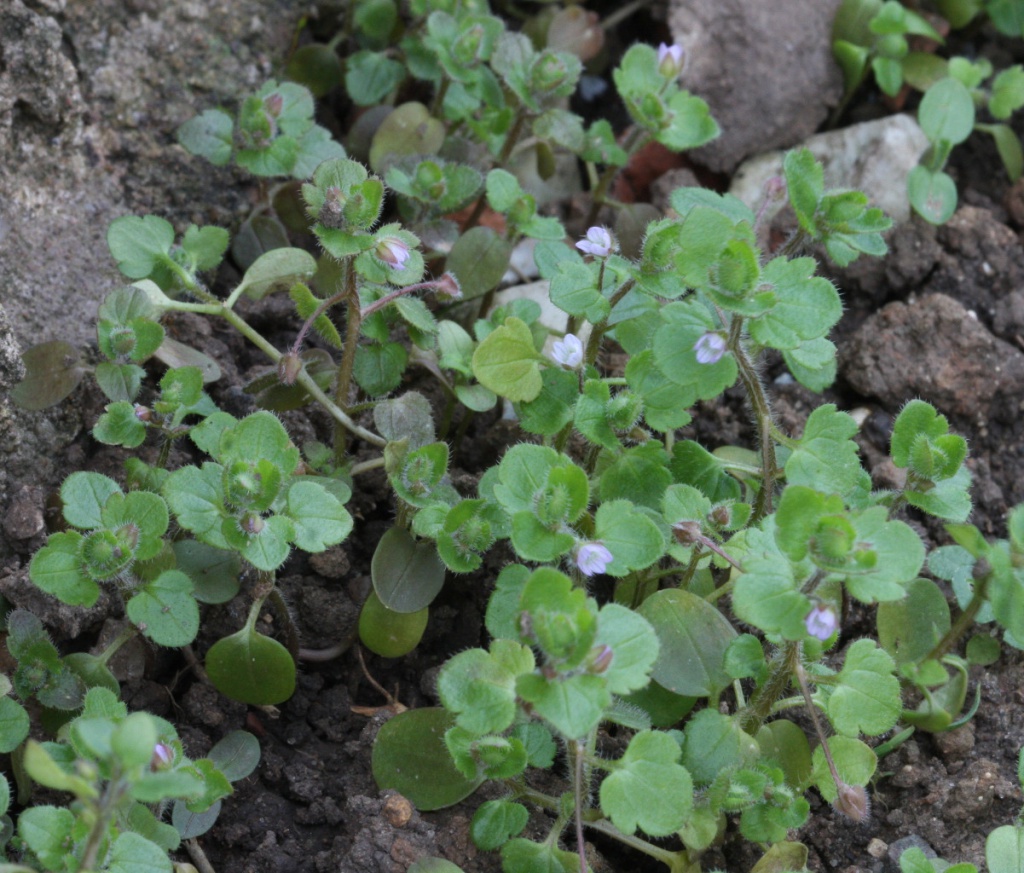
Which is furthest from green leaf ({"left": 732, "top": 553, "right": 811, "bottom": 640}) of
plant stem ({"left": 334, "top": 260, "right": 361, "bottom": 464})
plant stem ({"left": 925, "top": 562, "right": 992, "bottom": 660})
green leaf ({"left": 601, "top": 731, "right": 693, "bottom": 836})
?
plant stem ({"left": 334, "top": 260, "right": 361, "bottom": 464})

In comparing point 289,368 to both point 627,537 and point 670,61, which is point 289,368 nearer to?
point 627,537

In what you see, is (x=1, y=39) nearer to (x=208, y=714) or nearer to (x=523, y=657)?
(x=208, y=714)

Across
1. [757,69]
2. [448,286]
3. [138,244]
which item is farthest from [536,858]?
[757,69]

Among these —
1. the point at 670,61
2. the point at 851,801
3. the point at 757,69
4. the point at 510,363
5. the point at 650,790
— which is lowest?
the point at 851,801

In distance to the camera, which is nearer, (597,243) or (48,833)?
(48,833)

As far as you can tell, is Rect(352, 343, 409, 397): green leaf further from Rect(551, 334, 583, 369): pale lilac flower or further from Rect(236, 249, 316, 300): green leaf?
Rect(551, 334, 583, 369): pale lilac flower

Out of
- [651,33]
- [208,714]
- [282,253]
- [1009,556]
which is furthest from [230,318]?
[651,33]

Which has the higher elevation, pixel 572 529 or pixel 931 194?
pixel 931 194

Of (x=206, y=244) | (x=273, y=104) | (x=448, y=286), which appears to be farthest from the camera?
(x=273, y=104)
